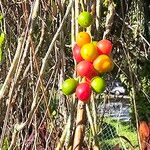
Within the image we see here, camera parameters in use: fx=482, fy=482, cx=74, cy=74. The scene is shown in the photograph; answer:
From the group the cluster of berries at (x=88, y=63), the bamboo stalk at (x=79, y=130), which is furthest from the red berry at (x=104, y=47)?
the bamboo stalk at (x=79, y=130)

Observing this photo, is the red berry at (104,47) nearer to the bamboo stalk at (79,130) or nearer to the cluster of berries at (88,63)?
the cluster of berries at (88,63)

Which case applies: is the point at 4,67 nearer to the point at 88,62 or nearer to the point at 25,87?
the point at 25,87

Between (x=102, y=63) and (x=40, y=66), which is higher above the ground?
(x=40, y=66)

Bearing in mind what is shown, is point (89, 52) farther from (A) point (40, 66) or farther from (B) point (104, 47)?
(A) point (40, 66)

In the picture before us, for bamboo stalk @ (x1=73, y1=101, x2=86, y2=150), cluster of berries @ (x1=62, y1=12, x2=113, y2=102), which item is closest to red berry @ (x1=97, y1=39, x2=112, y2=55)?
cluster of berries @ (x1=62, y1=12, x2=113, y2=102)

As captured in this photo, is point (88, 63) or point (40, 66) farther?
point (40, 66)

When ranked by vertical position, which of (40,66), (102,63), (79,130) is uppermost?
(40,66)

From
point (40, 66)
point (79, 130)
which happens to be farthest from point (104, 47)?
point (40, 66)

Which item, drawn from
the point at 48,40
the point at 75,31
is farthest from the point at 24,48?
the point at 48,40

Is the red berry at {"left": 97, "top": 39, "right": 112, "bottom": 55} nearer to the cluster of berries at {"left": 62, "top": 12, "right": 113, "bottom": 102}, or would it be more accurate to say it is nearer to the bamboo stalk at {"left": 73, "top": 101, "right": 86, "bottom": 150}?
the cluster of berries at {"left": 62, "top": 12, "right": 113, "bottom": 102}
